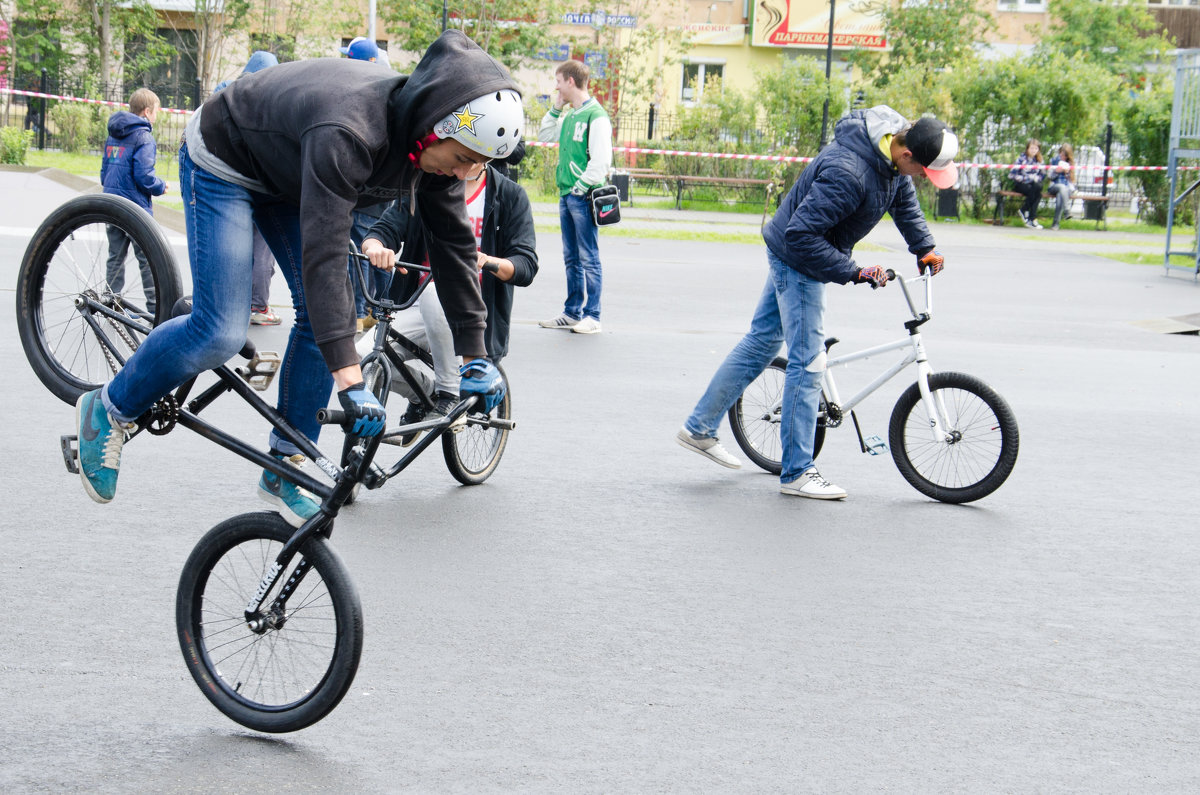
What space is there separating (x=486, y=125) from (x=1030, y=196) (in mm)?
24948

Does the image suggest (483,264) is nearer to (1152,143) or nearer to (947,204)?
(947,204)

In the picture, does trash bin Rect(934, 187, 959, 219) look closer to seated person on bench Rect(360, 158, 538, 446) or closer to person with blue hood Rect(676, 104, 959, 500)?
person with blue hood Rect(676, 104, 959, 500)

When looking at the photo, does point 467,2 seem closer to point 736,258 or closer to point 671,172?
point 671,172

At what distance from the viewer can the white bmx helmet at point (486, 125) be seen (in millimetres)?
3516

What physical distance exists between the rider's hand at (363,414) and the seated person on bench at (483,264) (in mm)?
2583

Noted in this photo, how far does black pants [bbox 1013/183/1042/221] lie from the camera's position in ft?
87.3

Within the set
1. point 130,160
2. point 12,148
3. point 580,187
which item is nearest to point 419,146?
point 130,160

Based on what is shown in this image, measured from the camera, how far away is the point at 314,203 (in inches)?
137

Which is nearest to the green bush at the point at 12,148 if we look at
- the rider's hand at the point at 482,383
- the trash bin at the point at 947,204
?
the trash bin at the point at 947,204

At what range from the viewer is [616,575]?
205 inches

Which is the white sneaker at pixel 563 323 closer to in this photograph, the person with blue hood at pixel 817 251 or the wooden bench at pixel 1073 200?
the person with blue hood at pixel 817 251

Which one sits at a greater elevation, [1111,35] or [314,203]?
[1111,35]

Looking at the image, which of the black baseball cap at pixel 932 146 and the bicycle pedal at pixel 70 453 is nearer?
the bicycle pedal at pixel 70 453

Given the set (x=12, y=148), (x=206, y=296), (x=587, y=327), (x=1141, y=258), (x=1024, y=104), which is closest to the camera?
(x=206, y=296)
